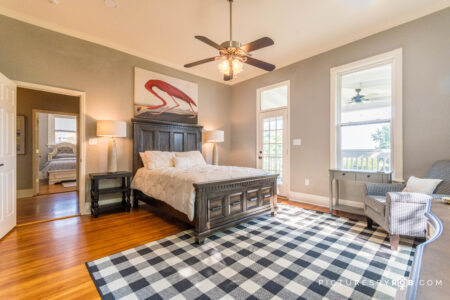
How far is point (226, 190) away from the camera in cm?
270

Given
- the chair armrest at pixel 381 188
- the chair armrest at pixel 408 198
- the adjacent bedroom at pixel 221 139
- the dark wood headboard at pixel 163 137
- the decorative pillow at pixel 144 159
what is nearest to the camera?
the adjacent bedroom at pixel 221 139

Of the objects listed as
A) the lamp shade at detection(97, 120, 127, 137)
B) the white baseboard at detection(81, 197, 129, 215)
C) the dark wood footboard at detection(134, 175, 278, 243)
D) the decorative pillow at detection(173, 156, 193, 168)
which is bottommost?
the white baseboard at detection(81, 197, 129, 215)

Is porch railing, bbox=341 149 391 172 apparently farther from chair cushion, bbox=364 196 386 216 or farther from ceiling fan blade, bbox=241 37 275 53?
ceiling fan blade, bbox=241 37 275 53

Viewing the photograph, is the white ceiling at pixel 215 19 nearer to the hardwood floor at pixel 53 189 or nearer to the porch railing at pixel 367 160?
the porch railing at pixel 367 160

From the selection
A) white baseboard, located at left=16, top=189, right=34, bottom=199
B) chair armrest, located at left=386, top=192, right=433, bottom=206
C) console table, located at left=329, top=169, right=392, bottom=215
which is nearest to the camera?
chair armrest, located at left=386, top=192, right=433, bottom=206

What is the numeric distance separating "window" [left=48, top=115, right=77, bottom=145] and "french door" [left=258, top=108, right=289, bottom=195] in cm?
751

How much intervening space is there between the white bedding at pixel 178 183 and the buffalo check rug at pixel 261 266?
454 mm

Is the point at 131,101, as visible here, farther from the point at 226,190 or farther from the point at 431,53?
the point at 431,53

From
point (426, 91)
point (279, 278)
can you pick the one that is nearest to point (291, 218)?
point (279, 278)

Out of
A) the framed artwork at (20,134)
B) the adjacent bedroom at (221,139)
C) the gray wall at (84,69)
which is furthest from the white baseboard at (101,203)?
the framed artwork at (20,134)

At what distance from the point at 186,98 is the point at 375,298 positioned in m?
4.49

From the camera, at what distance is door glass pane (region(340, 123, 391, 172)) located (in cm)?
330

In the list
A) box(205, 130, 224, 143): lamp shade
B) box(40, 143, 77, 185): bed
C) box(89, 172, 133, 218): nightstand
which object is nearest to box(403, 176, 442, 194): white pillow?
box(205, 130, 224, 143): lamp shade

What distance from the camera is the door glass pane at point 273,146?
4691mm
